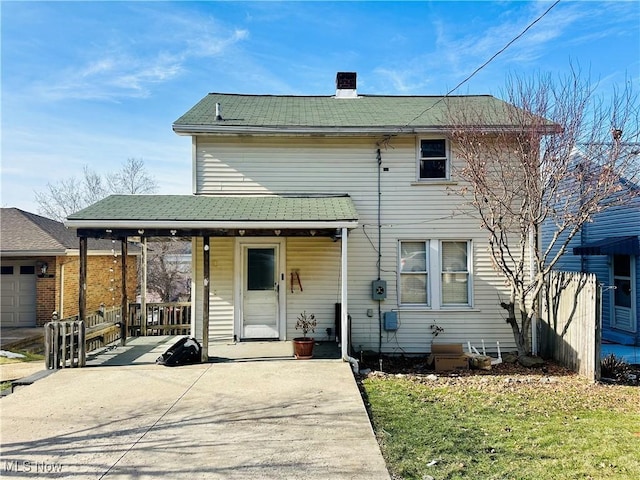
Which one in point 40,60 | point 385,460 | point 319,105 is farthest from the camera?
point 319,105

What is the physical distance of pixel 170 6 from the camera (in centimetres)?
902

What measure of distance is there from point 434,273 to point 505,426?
4.80 m

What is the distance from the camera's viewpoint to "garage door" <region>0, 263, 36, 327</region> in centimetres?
1476

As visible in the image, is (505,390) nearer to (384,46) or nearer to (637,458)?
(637,458)

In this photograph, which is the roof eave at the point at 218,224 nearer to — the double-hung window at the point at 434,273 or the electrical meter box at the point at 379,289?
the electrical meter box at the point at 379,289

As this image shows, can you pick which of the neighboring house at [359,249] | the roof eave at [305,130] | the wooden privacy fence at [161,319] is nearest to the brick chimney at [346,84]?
the neighboring house at [359,249]

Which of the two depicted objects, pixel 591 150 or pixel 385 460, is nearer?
pixel 385 460

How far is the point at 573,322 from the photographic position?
8.20 metres

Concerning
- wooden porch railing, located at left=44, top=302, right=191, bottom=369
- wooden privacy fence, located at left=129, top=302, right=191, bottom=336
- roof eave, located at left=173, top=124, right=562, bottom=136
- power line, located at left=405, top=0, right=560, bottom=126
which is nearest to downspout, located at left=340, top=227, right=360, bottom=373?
roof eave, located at left=173, top=124, right=562, bottom=136

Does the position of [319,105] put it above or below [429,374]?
above

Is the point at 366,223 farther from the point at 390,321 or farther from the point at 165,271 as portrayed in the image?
the point at 165,271

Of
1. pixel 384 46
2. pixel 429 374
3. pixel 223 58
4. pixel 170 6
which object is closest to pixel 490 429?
pixel 429 374

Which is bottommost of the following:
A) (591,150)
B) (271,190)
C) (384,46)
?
(271,190)

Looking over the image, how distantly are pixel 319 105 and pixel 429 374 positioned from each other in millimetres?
7689
